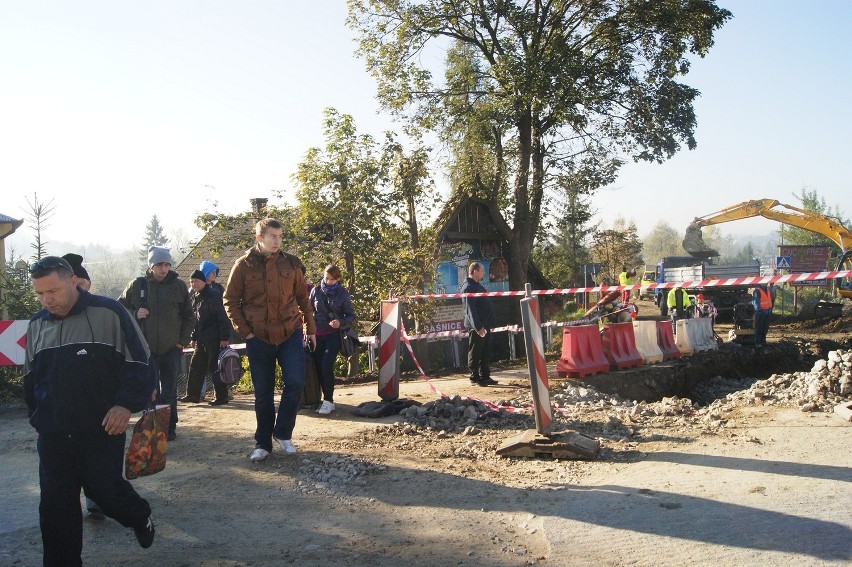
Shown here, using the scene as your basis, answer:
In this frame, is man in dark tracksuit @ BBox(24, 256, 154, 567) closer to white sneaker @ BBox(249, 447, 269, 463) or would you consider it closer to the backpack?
white sneaker @ BBox(249, 447, 269, 463)

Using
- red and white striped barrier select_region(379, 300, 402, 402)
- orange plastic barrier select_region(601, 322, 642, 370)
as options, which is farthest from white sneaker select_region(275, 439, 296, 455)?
orange plastic barrier select_region(601, 322, 642, 370)

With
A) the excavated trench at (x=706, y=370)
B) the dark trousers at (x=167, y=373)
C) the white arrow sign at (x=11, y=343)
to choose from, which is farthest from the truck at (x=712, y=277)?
the dark trousers at (x=167, y=373)

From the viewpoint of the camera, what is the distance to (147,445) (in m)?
4.71

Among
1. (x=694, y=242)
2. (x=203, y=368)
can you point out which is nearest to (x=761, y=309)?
(x=203, y=368)

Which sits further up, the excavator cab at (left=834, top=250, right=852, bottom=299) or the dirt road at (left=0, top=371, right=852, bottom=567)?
the excavator cab at (left=834, top=250, right=852, bottom=299)

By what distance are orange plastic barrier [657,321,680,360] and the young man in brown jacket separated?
10959 mm

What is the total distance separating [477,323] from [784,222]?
87.7 ft

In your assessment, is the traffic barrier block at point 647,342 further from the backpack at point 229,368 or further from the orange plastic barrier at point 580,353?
the backpack at point 229,368

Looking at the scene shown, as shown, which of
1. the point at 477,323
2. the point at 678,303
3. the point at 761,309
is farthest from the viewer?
the point at 678,303

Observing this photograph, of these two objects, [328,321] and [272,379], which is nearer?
[272,379]

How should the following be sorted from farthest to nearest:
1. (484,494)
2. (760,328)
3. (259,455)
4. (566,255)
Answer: (566,255) < (760,328) < (259,455) < (484,494)

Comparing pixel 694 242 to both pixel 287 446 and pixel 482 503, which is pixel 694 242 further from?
pixel 482 503

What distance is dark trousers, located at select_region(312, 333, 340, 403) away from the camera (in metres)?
9.34

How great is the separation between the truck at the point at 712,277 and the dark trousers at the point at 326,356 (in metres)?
20.5
